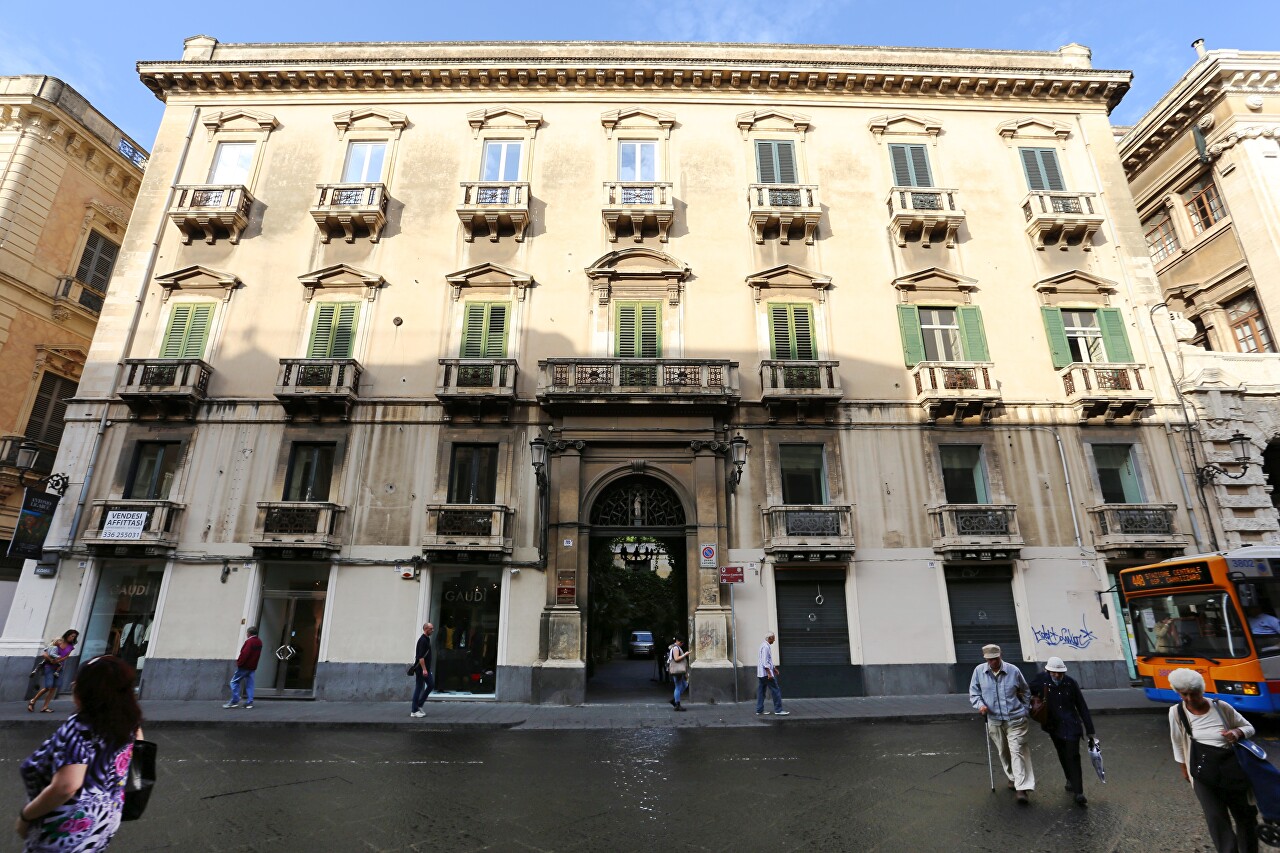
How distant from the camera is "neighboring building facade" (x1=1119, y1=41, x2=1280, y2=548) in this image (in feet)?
56.2

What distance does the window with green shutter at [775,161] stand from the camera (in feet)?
65.6

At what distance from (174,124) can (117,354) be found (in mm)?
8234

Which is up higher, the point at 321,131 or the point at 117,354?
the point at 321,131

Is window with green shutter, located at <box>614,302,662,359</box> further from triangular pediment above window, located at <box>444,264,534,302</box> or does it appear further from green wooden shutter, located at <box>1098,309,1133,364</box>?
green wooden shutter, located at <box>1098,309,1133,364</box>

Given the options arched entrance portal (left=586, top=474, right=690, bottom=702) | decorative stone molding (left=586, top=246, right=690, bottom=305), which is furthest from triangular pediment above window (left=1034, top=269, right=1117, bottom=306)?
arched entrance portal (left=586, top=474, right=690, bottom=702)

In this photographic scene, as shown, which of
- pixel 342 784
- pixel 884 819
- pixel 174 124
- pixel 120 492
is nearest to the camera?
pixel 884 819

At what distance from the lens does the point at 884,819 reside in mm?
6496

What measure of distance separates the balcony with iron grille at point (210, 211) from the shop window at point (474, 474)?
10.1 m

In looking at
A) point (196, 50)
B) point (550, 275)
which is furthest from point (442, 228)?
point (196, 50)

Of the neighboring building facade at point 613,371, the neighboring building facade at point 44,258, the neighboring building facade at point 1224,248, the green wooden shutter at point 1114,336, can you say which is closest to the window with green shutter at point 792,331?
the neighboring building facade at point 613,371

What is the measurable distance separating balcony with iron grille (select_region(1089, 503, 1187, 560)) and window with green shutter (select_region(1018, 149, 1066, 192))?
10370 mm

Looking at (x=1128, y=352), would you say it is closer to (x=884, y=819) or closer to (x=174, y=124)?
(x=884, y=819)

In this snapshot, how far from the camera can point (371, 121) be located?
20594 millimetres

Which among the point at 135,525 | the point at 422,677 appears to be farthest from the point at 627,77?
the point at 135,525
